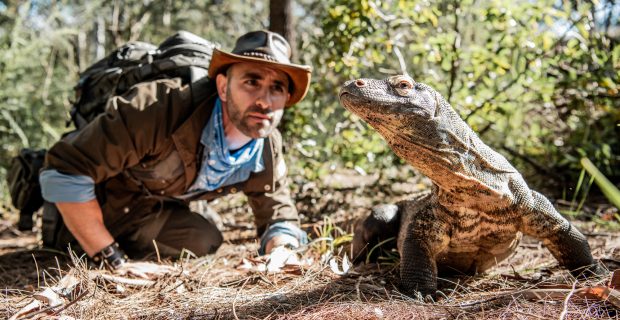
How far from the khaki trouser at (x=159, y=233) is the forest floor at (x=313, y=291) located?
0.54 metres

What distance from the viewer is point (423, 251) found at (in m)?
2.54

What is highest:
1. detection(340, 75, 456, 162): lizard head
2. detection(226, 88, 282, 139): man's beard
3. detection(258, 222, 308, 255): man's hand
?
detection(340, 75, 456, 162): lizard head

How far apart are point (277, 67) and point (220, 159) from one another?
0.79 m

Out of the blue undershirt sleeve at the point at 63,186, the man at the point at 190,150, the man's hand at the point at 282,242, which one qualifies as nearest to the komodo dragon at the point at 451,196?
the man's hand at the point at 282,242

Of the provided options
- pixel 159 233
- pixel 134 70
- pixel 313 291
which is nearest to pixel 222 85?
pixel 134 70

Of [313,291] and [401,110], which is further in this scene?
[313,291]

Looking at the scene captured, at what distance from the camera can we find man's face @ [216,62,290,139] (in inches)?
142

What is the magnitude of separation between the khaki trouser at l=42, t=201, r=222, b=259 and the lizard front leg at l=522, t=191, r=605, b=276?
9.21ft

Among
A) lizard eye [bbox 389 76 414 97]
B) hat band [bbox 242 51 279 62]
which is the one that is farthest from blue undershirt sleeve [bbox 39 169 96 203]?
lizard eye [bbox 389 76 414 97]

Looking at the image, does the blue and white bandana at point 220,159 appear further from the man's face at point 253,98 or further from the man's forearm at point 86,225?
the man's forearm at point 86,225

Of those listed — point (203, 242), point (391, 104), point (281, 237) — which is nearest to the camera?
point (391, 104)

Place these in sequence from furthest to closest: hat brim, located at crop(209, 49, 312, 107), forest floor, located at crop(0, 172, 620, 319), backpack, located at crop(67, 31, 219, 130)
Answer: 1. backpack, located at crop(67, 31, 219, 130)
2. hat brim, located at crop(209, 49, 312, 107)
3. forest floor, located at crop(0, 172, 620, 319)

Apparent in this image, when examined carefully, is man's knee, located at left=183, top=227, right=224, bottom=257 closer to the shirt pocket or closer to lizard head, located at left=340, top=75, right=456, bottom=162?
the shirt pocket

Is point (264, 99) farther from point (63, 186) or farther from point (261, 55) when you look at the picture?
point (63, 186)
